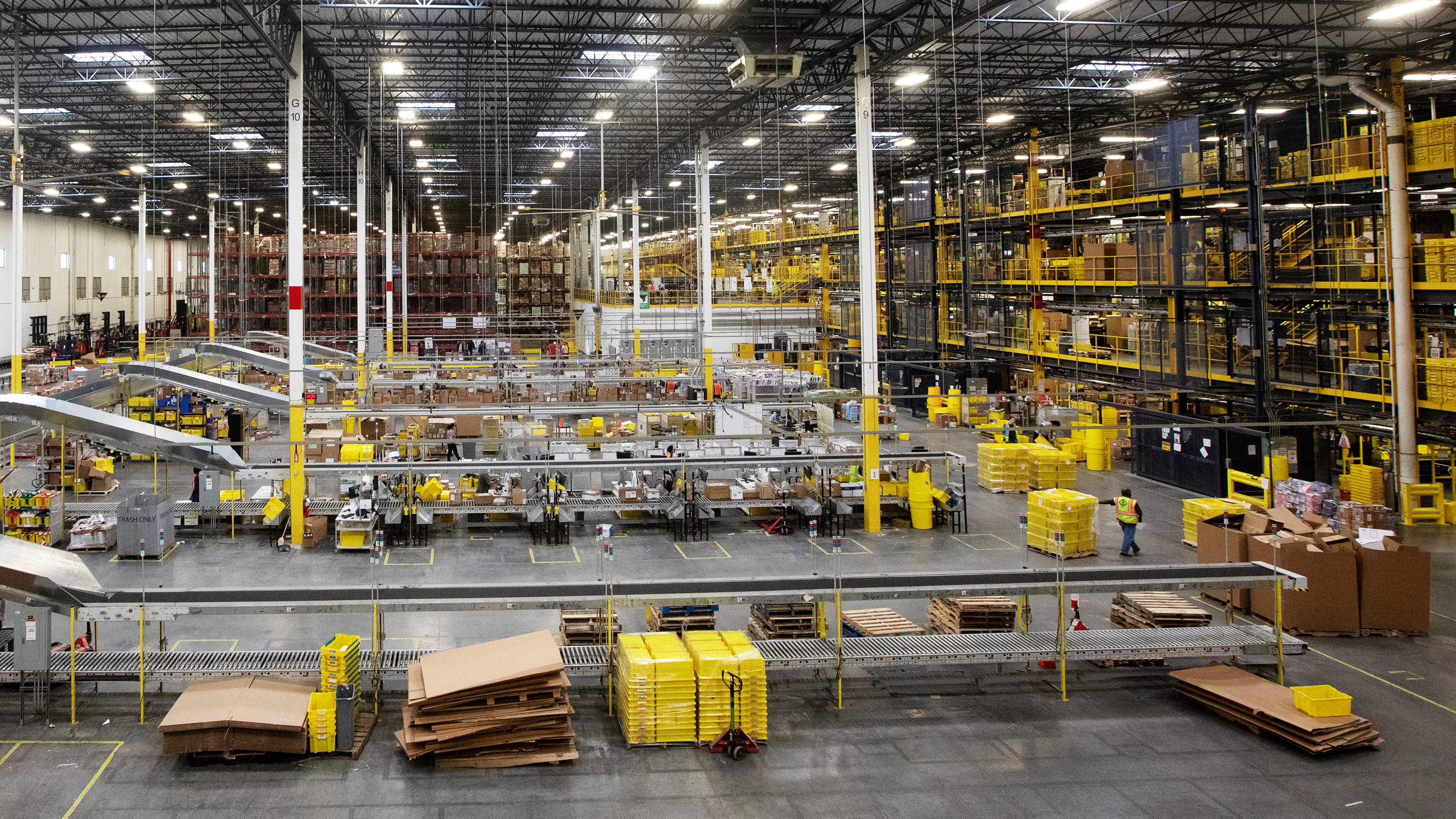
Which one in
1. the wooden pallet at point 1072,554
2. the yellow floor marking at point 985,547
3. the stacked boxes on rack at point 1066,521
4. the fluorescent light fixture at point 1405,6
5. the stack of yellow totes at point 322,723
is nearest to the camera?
the stack of yellow totes at point 322,723

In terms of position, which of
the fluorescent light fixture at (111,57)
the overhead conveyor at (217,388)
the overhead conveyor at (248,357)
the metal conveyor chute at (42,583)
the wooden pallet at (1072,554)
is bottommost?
the wooden pallet at (1072,554)

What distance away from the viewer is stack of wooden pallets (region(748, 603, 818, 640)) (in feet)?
39.8

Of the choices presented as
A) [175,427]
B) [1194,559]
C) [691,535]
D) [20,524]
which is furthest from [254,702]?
[175,427]

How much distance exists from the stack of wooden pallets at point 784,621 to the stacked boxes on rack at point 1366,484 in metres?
14.3

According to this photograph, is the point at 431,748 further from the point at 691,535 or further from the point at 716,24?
the point at 716,24

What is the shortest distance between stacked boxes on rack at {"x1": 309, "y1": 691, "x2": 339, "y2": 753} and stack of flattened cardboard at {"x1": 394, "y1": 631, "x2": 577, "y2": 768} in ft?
1.97

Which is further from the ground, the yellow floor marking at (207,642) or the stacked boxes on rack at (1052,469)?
the stacked boxes on rack at (1052,469)

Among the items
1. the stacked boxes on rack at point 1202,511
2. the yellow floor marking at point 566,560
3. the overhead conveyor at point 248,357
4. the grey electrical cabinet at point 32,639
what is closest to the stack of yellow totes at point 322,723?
the grey electrical cabinet at point 32,639

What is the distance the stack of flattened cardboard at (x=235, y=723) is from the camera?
9047mm

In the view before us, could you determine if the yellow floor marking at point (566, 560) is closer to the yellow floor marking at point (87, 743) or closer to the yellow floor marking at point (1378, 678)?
the yellow floor marking at point (87, 743)

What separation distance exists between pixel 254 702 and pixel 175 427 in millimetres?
22684

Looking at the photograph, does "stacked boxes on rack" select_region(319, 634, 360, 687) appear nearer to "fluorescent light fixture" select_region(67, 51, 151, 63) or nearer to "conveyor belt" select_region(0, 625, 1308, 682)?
"conveyor belt" select_region(0, 625, 1308, 682)

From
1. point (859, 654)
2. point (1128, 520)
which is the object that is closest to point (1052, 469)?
point (1128, 520)

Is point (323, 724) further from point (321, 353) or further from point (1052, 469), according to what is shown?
point (321, 353)
